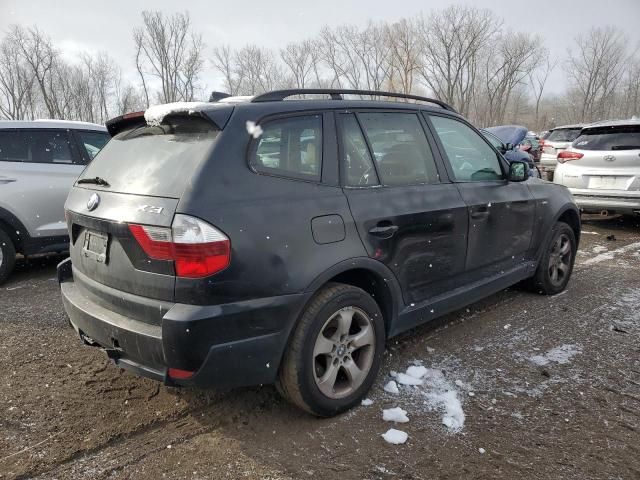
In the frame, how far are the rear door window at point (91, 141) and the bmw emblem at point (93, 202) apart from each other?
11.5 ft

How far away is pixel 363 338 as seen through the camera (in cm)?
272

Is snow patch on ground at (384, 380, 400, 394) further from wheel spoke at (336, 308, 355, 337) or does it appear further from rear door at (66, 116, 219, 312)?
rear door at (66, 116, 219, 312)

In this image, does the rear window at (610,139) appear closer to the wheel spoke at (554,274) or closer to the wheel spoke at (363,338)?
the wheel spoke at (554,274)

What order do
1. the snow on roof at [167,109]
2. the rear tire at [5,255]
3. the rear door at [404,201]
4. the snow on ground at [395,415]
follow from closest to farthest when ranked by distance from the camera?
the snow on roof at [167,109] < the snow on ground at [395,415] < the rear door at [404,201] < the rear tire at [5,255]

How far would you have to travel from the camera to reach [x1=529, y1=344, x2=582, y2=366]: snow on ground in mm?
3279

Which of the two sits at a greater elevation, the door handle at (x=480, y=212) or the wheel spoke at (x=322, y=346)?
the door handle at (x=480, y=212)

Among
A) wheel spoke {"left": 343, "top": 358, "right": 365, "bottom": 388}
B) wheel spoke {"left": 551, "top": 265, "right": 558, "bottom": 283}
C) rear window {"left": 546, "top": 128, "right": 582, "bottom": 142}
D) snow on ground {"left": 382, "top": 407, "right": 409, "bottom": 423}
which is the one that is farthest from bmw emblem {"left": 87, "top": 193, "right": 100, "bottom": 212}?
rear window {"left": 546, "top": 128, "right": 582, "bottom": 142}

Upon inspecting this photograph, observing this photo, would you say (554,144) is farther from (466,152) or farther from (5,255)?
(5,255)

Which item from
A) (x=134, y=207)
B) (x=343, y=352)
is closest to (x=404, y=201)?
(x=343, y=352)

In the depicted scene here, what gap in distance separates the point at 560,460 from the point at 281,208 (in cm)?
185

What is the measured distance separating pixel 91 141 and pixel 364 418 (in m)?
5.00

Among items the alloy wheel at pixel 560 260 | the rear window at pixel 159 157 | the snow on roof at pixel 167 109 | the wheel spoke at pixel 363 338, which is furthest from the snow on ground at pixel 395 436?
the alloy wheel at pixel 560 260

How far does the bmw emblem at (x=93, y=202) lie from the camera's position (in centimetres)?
251

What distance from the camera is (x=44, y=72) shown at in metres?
40.8
